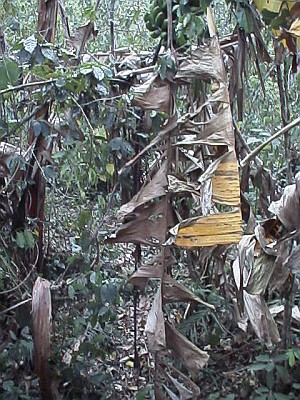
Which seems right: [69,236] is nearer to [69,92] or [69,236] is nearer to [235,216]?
[69,92]

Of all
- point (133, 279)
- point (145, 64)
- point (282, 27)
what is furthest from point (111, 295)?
point (282, 27)

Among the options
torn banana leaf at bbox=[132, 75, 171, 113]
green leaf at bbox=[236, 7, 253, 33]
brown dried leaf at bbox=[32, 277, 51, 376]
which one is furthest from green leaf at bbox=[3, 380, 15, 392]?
green leaf at bbox=[236, 7, 253, 33]

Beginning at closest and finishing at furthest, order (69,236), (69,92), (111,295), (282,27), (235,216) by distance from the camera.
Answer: (235,216) < (282,27) < (69,92) < (111,295) < (69,236)

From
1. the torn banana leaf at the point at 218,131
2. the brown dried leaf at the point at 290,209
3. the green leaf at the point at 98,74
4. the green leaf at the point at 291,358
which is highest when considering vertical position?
the green leaf at the point at 98,74

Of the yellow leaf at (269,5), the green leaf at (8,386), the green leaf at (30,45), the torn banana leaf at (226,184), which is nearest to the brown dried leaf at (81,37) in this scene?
the green leaf at (30,45)

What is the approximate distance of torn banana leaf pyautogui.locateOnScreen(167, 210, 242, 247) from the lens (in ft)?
3.27

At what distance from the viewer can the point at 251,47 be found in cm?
129

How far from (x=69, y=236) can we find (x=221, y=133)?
89 cm

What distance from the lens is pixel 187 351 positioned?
1.15m

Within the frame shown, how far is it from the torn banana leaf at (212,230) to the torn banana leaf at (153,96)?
0.78ft

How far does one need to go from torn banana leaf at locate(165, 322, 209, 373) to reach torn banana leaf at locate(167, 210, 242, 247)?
0.81 feet

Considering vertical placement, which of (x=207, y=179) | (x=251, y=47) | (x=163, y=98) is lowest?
(x=207, y=179)

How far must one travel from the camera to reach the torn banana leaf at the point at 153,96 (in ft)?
3.59

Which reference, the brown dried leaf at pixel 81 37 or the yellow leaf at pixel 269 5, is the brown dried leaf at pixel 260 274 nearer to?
the yellow leaf at pixel 269 5
